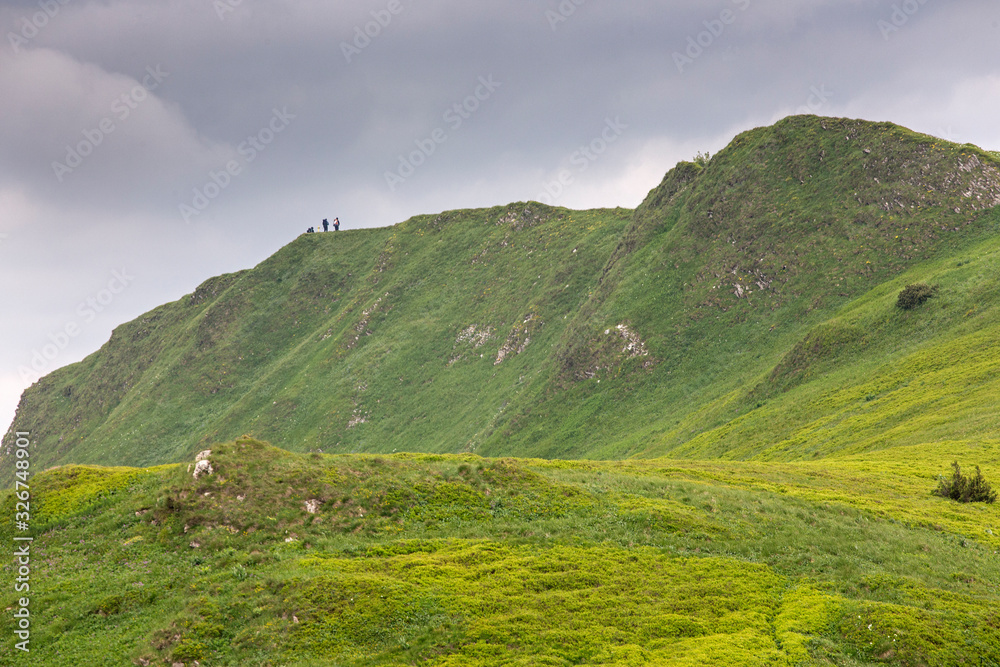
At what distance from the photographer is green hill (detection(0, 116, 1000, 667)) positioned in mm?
25084

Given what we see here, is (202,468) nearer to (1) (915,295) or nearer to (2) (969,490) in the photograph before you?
(2) (969,490)

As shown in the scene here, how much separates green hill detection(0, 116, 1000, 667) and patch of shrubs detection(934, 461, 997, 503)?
130 centimetres

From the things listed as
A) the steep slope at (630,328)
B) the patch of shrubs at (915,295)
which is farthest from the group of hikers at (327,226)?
the patch of shrubs at (915,295)

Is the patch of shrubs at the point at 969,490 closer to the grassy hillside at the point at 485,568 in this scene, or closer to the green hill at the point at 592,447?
the green hill at the point at 592,447

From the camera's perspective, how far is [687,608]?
26.6 metres

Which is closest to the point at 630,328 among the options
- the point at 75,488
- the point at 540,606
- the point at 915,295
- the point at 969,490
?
the point at 915,295

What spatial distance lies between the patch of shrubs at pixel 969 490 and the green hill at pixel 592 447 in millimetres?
1298

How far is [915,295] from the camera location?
75.4 meters

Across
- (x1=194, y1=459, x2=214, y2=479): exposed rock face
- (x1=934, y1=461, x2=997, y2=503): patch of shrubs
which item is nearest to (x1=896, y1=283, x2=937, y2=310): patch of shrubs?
(x1=934, y1=461, x2=997, y2=503): patch of shrubs

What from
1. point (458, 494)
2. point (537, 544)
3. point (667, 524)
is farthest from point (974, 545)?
point (458, 494)
